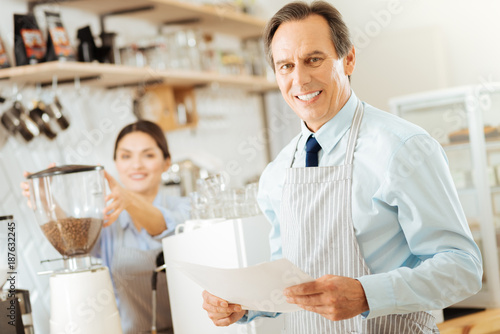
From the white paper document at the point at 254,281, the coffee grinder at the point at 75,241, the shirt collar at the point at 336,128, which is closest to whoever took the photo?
the white paper document at the point at 254,281

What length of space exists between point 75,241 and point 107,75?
111 cm

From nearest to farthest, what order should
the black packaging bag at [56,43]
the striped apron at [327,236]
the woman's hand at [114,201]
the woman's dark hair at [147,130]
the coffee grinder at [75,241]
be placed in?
1. the striped apron at [327,236]
2. the coffee grinder at [75,241]
3. the woman's hand at [114,201]
4. the black packaging bag at [56,43]
5. the woman's dark hair at [147,130]

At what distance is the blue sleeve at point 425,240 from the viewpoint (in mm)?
1131

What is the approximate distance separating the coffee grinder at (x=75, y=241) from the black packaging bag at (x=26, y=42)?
80 centimetres

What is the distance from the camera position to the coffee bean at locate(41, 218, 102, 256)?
1729 millimetres

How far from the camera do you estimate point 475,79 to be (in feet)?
14.4

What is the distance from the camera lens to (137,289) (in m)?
2.30

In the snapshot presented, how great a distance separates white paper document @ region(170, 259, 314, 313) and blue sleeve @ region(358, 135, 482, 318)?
0.51ft

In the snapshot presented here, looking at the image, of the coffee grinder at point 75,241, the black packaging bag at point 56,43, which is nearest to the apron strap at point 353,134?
the coffee grinder at point 75,241

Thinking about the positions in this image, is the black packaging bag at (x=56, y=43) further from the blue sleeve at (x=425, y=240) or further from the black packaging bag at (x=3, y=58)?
the blue sleeve at (x=425, y=240)

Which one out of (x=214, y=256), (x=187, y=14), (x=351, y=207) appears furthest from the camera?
(x=187, y=14)

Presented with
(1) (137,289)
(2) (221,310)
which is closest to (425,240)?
(2) (221,310)

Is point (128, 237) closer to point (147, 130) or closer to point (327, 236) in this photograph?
point (147, 130)

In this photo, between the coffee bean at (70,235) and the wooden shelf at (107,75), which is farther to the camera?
the wooden shelf at (107,75)
